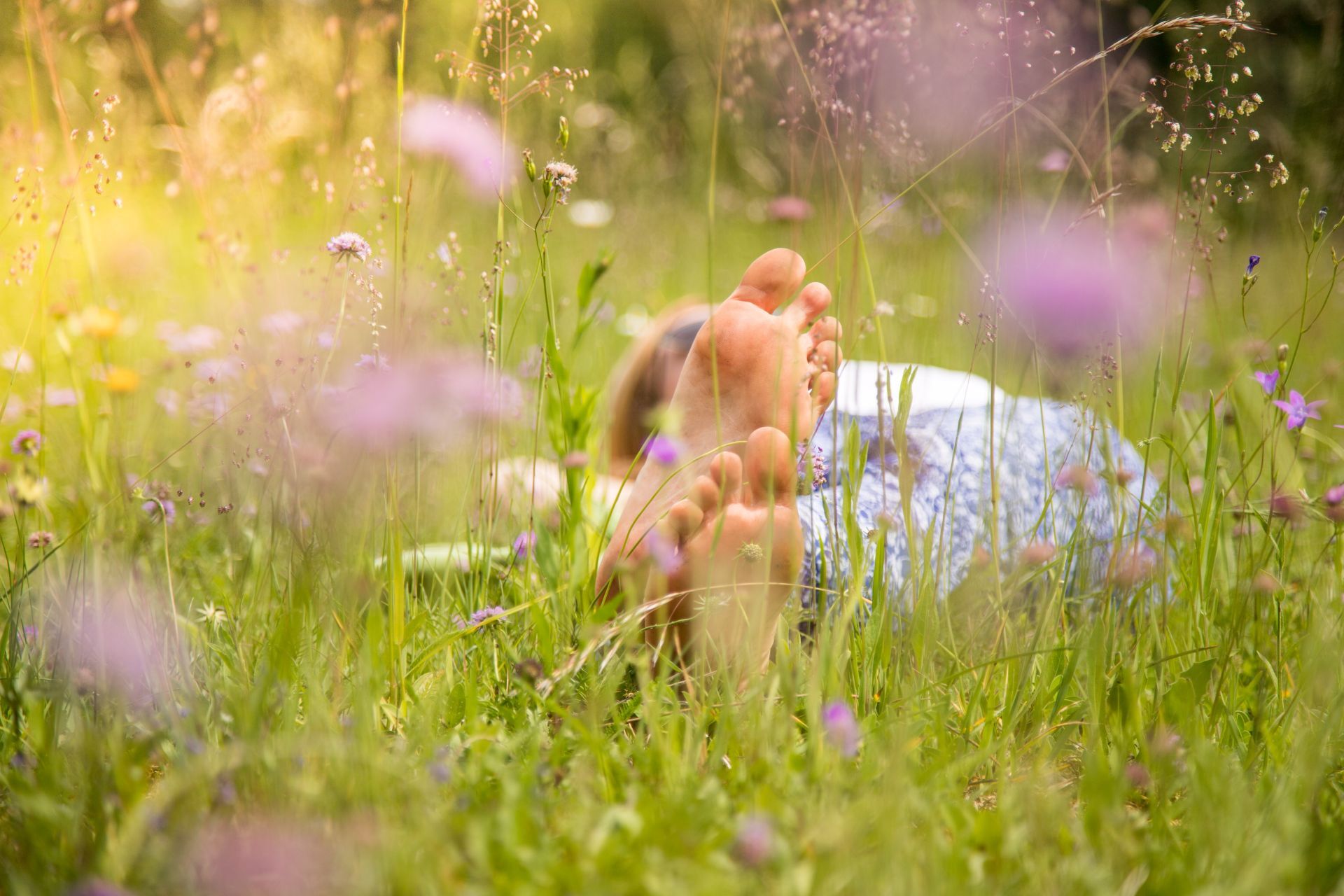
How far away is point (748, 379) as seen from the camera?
1252 mm

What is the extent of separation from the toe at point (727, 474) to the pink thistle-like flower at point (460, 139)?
435 millimetres

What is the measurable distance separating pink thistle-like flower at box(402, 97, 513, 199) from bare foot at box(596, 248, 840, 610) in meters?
0.35

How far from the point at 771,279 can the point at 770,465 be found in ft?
0.97

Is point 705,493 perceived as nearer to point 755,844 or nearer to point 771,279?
point 771,279

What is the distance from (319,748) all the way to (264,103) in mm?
1187

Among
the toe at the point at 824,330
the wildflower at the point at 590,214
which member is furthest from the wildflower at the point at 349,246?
the wildflower at the point at 590,214

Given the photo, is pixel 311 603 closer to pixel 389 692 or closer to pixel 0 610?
pixel 389 692

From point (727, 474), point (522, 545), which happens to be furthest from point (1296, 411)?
point (522, 545)

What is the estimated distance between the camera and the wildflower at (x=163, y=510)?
1192 mm

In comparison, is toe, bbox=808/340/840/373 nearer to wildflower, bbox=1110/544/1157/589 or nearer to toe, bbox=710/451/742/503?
toe, bbox=710/451/742/503

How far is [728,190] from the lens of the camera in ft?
14.2

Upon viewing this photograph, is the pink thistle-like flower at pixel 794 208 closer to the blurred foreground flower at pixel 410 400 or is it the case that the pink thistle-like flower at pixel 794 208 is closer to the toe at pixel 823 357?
the toe at pixel 823 357

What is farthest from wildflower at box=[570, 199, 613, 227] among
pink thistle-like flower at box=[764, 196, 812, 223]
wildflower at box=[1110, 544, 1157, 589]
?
wildflower at box=[1110, 544, 1157, 589]

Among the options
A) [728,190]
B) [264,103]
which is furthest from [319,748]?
[728,190]
